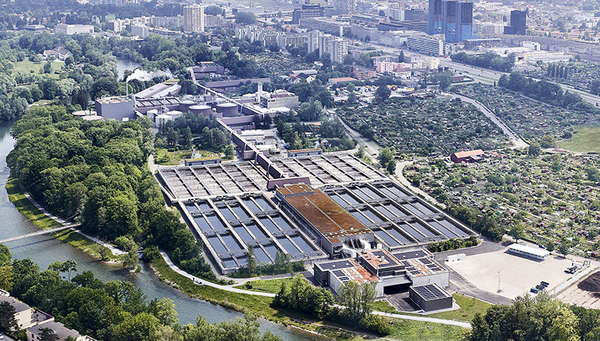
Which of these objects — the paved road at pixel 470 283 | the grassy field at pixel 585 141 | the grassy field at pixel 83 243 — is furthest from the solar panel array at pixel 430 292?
the grassy field at pixel 585 141

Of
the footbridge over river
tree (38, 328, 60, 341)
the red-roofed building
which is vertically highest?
the red-roofed building

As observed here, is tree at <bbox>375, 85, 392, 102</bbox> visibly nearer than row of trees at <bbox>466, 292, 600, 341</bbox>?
No

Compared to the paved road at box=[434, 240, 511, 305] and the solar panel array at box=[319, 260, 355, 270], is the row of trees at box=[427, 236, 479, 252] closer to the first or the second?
the paved road at box=[434, 240, 511, 305]

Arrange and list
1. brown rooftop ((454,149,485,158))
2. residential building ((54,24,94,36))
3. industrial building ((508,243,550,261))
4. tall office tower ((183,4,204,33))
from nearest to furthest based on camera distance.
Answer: industrial building ((508,243,550,261))
brown rooftop ((454,149,485,158))
residential building ((54,24,94,36))
tall office tower ((183,4,204,33))

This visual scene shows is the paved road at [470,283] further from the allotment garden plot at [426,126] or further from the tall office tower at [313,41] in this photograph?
the tall office tower at [313,41]

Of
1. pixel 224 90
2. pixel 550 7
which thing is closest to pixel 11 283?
pixel 224 90

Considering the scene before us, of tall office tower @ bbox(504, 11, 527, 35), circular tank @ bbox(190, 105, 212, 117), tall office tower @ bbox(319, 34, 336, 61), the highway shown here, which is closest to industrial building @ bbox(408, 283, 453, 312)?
circular tank @ bbox(190, 105, 212, 117)
